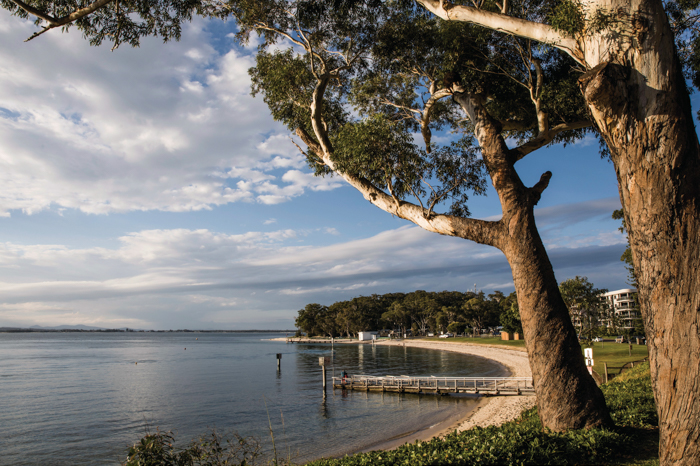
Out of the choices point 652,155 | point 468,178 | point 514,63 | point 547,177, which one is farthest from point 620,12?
point 514,63

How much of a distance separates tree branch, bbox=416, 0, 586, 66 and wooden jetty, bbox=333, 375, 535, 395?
24.1 m

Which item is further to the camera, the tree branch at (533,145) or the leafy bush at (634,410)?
the tree branch at (533,145)

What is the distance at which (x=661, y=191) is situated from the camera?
177 inches

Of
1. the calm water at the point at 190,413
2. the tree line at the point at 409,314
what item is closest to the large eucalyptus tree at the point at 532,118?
the calm water at the point at 190,413

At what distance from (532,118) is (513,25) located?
6.34 m

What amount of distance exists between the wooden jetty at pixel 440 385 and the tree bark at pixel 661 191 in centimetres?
2419

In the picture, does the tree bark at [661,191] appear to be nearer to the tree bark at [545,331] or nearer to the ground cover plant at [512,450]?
the ground cover plant at [512,450]

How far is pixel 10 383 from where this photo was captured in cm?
4294

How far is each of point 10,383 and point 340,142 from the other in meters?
51.6

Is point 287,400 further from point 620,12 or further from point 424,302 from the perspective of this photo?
point 424,302

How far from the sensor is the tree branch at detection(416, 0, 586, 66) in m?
6.09

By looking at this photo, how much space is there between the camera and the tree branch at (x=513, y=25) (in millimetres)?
6086

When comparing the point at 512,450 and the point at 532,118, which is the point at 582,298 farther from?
the point at 512,450

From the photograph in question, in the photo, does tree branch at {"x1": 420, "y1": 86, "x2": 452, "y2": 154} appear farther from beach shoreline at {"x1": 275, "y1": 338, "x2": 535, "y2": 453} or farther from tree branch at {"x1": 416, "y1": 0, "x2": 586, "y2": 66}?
beach shoreline at {"x1": 275, "y1": 338, "x2": 535, "y2": 453}
